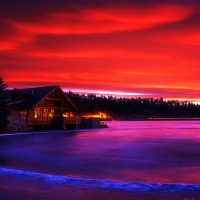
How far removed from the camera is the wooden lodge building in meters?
45.5

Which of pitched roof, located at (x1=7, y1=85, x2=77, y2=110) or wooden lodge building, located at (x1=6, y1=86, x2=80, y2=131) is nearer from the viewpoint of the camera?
wooden lodge building, located at (x1=6, y1=86, x2=80, y2=131)

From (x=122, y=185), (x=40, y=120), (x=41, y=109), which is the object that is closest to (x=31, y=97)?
(x=41, y=109)

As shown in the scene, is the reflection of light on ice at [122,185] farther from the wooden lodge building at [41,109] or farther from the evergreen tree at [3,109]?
the wooden lodge building at [41,109]

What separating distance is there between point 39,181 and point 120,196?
274 centimetres

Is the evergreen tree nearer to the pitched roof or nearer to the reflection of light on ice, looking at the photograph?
the pitched roof

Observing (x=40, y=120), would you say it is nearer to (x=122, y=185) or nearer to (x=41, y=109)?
(x=41, y=109)

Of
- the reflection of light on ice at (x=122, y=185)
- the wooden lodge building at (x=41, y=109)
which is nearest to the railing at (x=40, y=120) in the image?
the wooden lodge building at (x=41, y=109)

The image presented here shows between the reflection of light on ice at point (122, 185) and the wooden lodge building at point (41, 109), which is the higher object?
the wooden lodge building at point (41, 109)

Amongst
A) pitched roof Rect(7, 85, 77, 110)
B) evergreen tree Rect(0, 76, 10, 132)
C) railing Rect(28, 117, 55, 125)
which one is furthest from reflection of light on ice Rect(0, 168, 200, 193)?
pitched roof Rect(7, 85, 77, 110)

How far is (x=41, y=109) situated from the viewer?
50.1m

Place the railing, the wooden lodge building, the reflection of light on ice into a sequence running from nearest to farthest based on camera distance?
1. the reflection of light on ice
2. the wooden lodge building
3. the railing

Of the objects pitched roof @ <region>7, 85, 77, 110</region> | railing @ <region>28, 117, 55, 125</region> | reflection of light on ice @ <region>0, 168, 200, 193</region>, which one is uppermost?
pitched roof @ <region>7, 85, 77, 110</region>

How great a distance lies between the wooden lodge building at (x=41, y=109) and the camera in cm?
4551

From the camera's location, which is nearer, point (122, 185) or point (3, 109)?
point (122, 185)
